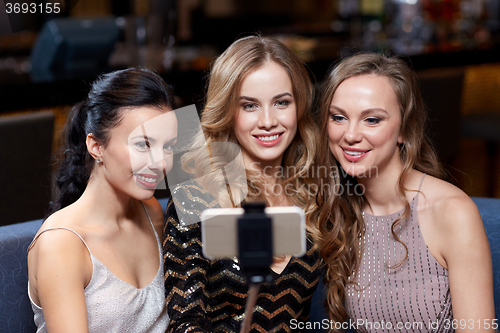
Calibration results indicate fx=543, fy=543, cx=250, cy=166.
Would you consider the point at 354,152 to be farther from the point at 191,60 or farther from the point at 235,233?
the point at 191,60

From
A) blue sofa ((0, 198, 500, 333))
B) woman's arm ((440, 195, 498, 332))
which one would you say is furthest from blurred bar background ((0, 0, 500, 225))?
woman's arm ((440, 195, 498, 332))

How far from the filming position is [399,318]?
4.69 feet

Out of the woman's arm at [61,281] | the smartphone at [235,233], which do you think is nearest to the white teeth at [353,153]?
the woman's arm at [61,281]

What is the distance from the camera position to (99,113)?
130 cm

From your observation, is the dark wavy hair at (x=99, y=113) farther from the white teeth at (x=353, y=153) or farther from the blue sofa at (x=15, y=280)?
the white teeth at (x=353, y=153)

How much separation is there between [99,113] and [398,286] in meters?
0.89

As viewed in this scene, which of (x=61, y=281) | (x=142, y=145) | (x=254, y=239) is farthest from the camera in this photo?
(x=142, y=145)

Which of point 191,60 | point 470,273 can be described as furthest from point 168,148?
point 191,60

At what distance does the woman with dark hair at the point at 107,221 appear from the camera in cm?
116

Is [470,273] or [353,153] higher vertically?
[353,153]

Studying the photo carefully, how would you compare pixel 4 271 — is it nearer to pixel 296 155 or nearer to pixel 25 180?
pixel 25 180

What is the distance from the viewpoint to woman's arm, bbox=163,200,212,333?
133 cm

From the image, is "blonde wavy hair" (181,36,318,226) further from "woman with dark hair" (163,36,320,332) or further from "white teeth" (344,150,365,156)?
"white teeth" (344,150,365,156)

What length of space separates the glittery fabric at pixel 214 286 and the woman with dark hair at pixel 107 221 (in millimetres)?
78
